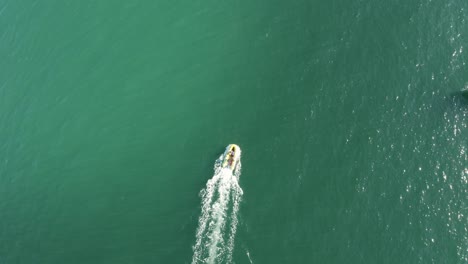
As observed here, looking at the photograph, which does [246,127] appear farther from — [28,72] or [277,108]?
[28,72]

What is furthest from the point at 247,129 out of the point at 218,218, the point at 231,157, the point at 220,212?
the point at 218,218

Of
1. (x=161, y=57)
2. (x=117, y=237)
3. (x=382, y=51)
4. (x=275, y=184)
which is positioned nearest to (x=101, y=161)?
(x=117, y=237)

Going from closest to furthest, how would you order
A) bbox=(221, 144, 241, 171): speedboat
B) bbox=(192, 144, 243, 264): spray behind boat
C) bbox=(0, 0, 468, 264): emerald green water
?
bbox=(0, 0, 468, 264): emerald green water → bbox=(192, 144, 243, 264): spray behind boat → bbox=(221, 144, 241, 171): speedboat

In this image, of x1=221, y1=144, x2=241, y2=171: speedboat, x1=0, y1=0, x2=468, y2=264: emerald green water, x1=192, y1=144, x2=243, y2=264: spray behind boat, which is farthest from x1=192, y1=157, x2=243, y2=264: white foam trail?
x1=0, y1=0, x2=468, y2=264: emerald green water

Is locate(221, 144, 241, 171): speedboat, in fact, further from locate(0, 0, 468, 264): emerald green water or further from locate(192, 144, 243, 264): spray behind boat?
locate(0, 0, 468, 264): emerald green water

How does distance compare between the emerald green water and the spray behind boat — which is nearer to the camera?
the emerald green water

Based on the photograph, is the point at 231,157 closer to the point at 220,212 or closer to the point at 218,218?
the point at 220,212

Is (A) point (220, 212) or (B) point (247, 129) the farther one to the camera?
(B) point (247, 129)
